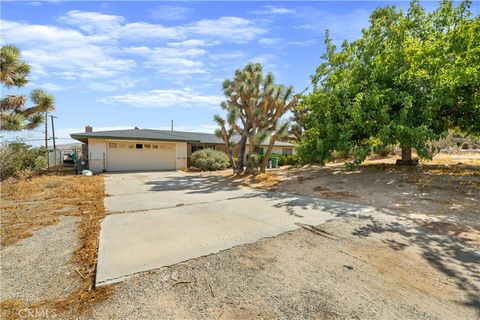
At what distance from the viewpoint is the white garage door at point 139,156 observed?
61.0 feet

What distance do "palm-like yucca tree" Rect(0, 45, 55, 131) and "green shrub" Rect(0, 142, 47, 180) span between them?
1534 mm

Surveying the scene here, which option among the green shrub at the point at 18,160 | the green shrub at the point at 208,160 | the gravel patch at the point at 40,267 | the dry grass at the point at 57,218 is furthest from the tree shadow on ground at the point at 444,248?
the green shrub at the point at 18,160

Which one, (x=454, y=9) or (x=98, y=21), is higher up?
(x=454, y=9)

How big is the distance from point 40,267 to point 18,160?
567 inches

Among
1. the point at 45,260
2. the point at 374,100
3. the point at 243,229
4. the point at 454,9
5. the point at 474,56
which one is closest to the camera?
the point at 45,260

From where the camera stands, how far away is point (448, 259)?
3791 millimetres

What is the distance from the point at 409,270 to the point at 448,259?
Answer: 864mm

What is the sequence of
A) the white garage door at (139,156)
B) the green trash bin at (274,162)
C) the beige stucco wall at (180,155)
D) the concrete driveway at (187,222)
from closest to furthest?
the concrete driveway at (187,222)
the white garage door at (139,156)
the beige stucco wall at (180,155)
the green trash bin at (274,162)

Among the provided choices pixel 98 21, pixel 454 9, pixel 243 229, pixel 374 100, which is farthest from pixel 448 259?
pixel 454 9

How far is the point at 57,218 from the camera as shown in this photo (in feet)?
19.9

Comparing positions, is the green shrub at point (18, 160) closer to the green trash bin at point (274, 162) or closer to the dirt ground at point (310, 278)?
the dirt ground at point (310, 278)

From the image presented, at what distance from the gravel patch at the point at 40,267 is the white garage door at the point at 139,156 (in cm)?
1453

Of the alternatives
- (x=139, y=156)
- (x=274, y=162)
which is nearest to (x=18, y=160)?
(x=139, y=156)

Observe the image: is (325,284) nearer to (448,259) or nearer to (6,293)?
(448,259)
